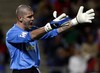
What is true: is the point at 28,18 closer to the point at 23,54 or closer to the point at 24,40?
the point at 24,40

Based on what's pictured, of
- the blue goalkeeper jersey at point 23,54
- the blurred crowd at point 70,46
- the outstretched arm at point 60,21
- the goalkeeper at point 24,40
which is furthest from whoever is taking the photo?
the blurred crowd at point 70,46

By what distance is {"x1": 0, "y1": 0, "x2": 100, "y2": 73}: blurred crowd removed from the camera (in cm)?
1098

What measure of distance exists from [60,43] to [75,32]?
22.7 inches

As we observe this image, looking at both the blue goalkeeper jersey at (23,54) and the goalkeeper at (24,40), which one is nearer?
the goalkeeper at (24,40)

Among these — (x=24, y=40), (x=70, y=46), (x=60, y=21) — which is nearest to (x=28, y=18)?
(x=24, y=40)

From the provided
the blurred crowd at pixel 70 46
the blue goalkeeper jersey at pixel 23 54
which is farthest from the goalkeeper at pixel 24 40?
the blurred crowd at pixel 70 46

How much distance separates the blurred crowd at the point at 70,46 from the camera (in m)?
11.0

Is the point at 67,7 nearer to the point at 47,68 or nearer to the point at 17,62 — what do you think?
the point at 47,68

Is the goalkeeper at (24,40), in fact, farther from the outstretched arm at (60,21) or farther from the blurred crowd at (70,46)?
the blurred crowd at (70,46)

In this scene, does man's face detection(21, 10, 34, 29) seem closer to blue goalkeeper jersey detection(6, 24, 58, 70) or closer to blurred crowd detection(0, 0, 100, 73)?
blue goalkeeper jersey detection(6, 24, 58, 70)

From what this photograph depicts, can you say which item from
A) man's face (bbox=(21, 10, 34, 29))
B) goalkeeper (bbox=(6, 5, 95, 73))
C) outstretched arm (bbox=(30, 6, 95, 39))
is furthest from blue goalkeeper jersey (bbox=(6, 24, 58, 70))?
outstretched arm (bbox=(30, 6, 95, 39))

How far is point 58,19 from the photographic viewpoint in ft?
20.9

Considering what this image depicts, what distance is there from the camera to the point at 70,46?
452 inches

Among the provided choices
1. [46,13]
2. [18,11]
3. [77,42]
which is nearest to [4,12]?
[46,13]
